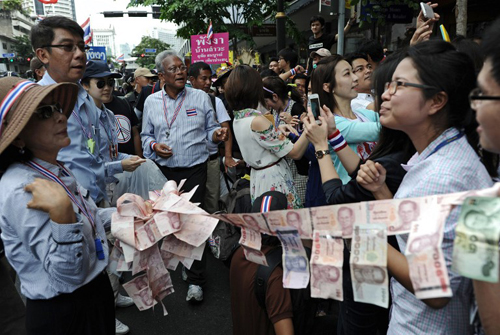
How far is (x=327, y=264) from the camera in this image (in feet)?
3.72

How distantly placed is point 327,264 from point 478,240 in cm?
44

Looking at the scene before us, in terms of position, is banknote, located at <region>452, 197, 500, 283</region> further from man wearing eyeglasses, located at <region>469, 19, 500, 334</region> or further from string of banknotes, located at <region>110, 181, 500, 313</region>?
man wearing eyeglasses, located at <region>469, 19, 500, 334</region>

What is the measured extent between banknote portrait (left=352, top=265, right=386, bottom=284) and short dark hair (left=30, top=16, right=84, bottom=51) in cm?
260

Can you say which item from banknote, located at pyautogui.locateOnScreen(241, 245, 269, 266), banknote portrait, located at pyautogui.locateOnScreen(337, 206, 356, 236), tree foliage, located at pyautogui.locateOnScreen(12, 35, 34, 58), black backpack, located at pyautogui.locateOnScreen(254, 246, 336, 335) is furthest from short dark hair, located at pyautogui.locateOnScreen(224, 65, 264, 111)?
tree foliage, located at pyautogui.locateOnScreen(12, 35, 34, 58)

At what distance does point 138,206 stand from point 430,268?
3.96ft

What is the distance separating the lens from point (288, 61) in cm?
714

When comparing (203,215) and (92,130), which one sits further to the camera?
(92,130)

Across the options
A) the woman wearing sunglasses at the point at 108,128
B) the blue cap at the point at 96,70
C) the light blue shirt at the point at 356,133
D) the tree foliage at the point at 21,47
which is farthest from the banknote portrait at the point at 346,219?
the tree foliage at the point at 21,47

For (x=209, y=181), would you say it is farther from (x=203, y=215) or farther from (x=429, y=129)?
(x=429, y=129)

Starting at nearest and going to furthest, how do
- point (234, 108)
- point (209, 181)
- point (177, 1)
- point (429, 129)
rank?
point (429, 129), point (234, 108), point (209, 181), point (177, 1)

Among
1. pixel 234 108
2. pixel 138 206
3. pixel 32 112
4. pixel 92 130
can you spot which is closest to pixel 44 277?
pixel 138 206

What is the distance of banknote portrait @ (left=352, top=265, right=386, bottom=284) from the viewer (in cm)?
104

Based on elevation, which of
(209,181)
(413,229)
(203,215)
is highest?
(413,229)

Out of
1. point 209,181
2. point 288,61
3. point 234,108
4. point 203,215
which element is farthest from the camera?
point 288,61
